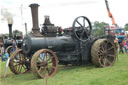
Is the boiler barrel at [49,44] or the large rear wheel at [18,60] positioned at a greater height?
the boiler barrel at [49,44]

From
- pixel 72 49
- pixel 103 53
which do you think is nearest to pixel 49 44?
pixel 72 49

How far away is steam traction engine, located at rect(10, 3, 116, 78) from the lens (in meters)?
6.39

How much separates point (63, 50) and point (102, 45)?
1.55 metres

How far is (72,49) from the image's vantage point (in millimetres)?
7195

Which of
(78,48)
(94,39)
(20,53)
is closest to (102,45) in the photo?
(94,39)

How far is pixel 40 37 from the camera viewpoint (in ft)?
21.2

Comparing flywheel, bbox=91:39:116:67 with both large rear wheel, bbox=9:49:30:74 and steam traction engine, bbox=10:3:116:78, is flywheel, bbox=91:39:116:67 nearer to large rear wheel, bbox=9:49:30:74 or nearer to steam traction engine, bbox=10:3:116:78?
steam traction engine, bbox=10:3:116:78

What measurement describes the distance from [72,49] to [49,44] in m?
1.10

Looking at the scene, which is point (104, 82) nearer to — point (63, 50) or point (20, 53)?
point (63, 50)

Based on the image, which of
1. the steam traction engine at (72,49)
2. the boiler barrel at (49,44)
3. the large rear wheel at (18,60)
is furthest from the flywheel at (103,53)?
the large rear wheel at (18,60)

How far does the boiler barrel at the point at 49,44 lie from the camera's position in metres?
6.26

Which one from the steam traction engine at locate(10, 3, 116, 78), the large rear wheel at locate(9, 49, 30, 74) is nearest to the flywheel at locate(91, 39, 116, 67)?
the steam traction engine at locate(10, 3, 116, 78)

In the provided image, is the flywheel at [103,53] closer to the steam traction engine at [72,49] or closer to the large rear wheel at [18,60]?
the steam traction engine at [72,49]

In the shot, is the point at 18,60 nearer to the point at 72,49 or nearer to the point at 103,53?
the point at 72,49
